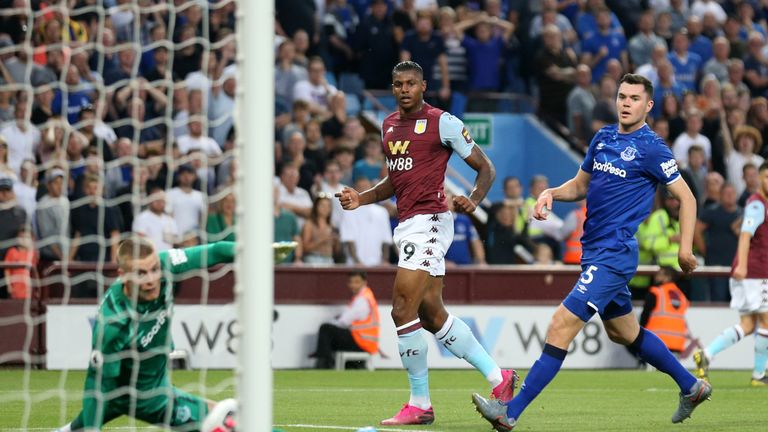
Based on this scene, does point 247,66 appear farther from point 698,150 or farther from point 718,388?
point 698,150

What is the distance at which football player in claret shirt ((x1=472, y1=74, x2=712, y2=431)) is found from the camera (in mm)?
8617

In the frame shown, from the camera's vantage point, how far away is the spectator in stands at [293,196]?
16891 millimetres

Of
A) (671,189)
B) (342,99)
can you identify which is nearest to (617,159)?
(671,189)

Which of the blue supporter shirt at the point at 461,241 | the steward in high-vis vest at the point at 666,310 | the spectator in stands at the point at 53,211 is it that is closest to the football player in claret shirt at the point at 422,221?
the spectator in stands at the point at 53,211

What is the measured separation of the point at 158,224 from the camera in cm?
1527

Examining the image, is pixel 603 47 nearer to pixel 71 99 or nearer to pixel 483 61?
pixel 483 61

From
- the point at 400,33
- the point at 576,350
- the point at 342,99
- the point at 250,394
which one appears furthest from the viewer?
the point at 400,33

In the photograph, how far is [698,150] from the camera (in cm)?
1930

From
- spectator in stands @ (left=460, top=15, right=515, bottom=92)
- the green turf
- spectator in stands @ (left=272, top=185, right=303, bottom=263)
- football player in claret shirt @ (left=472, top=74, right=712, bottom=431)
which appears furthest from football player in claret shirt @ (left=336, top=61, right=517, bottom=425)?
spectator in stands @ (left=460, top=15, right=515, bottom=92)

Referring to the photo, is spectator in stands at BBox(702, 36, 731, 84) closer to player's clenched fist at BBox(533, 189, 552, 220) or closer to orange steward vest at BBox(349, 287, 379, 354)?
orange steward vest at BBox(349, 287, 379, 354)

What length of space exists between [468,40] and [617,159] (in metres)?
11.9

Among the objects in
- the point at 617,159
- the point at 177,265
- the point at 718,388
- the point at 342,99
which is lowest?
the point at 718,388

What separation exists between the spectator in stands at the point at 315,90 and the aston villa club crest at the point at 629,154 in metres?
9.97

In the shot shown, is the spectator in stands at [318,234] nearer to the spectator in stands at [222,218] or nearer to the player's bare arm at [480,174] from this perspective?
the spectator in stands at [222,218]
